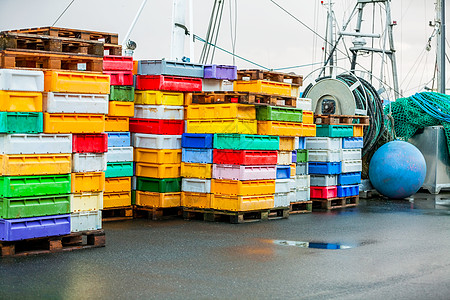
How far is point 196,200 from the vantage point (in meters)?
13.1

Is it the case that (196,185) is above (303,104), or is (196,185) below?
below

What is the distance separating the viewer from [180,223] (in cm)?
1263

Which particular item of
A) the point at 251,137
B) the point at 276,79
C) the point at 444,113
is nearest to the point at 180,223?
the point at 251,137

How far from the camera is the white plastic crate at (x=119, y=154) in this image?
12.8 meters

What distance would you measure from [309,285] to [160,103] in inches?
239

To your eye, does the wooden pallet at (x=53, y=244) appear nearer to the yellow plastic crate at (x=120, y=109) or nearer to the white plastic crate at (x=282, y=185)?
the yellow plastic crate at (x=120, y=109)

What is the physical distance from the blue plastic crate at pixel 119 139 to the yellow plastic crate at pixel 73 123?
2.97 meters

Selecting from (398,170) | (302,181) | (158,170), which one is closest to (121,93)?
(158,170)

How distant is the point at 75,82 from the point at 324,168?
24.1ft

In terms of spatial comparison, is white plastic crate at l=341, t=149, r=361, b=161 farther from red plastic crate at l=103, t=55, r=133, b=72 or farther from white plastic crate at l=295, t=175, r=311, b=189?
red plastic crate at l=103, t=55, r=133, b=72

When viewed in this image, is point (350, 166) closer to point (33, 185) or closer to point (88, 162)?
point (88, 162)

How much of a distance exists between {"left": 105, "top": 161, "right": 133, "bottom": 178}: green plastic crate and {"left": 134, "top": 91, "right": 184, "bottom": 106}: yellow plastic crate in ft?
3.85

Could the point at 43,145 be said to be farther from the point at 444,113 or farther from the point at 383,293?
the point at 444,113

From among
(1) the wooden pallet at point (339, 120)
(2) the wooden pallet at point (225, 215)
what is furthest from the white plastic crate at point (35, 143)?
(1) the wooden pallet at point (339, 120)
